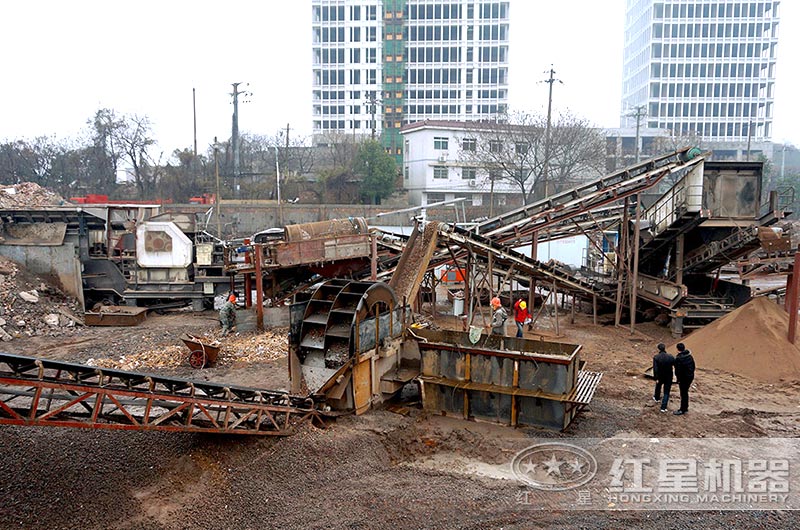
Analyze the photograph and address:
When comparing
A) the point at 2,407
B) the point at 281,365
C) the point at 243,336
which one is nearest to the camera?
the point at 2,407

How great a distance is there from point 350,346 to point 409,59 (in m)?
64.6

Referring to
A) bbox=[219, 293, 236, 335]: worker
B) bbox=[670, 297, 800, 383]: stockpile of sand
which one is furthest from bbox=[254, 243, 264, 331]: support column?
bbox=[670, 297, 800, 383]: stockpile of sand

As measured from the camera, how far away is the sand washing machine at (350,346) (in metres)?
9.55

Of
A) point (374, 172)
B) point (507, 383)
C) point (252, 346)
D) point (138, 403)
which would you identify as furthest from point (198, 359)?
point (374, 172)

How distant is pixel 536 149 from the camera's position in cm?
3906

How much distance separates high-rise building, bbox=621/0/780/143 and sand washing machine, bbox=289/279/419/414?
6973 cm

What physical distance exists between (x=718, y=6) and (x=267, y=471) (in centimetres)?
8267

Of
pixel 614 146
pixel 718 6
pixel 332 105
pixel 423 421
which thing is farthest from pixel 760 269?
pixel 718 6

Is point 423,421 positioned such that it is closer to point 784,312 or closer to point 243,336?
point 243,336

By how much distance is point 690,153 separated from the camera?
1593 centimetres

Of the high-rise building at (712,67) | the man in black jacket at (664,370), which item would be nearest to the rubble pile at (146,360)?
the man in black jacket at (664,370)

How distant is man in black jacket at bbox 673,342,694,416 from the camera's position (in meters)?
10.0

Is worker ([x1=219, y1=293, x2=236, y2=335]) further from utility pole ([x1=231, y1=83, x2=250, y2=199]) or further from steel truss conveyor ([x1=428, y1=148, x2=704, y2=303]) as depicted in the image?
utility pole ([x1=231, y1=83, x2=250, y2=199])

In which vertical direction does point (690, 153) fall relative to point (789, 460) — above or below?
above
